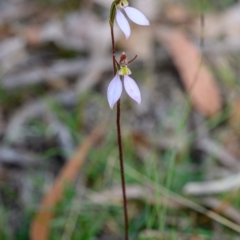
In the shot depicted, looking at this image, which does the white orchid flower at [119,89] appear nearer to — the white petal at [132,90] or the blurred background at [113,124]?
the white petal at [132,90]

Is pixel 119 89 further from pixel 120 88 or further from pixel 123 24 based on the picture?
pixel 123 24

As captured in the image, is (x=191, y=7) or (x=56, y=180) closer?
(x=56, y=180)

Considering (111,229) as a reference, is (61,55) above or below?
above

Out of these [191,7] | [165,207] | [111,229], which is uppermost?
[191,7]

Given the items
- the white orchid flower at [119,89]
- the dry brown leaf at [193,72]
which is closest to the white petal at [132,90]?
the white orchid flower at [119,89]

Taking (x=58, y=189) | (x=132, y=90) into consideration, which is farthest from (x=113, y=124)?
(x=132, y=90)

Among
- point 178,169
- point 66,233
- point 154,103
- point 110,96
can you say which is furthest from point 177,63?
point 110,96

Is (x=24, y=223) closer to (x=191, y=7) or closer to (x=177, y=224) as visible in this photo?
(x=177, y=224)
